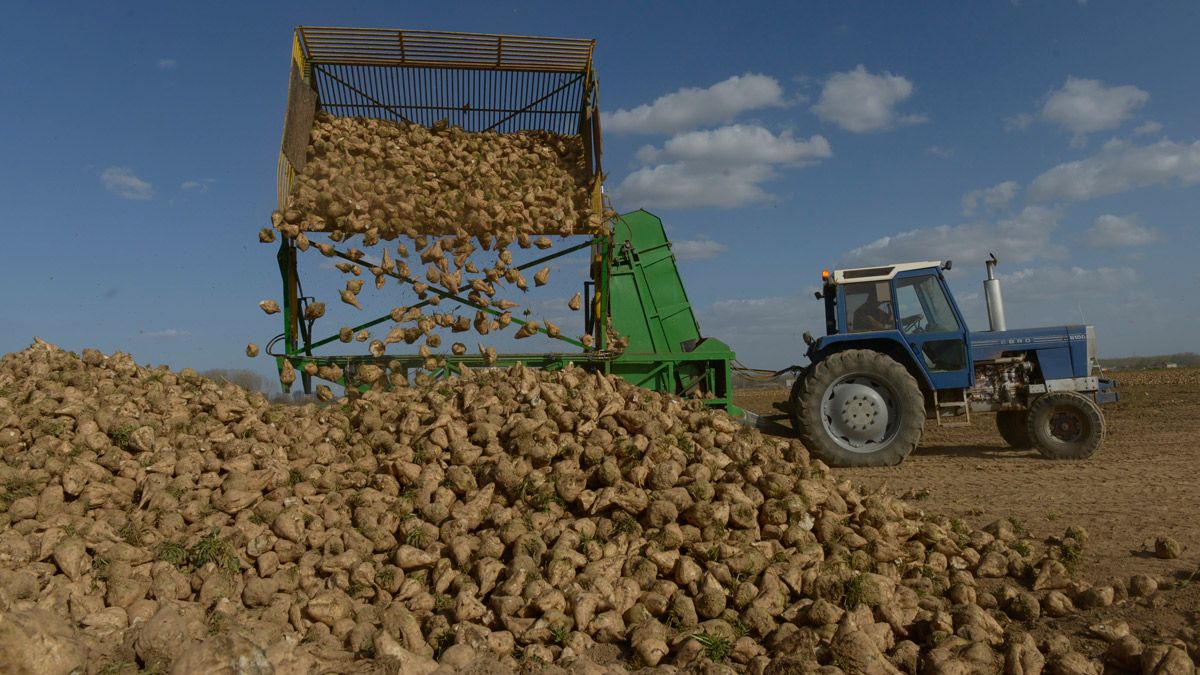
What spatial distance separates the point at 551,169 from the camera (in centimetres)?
770

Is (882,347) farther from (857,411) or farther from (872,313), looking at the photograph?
(857,411)

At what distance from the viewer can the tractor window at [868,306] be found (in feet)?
25.9

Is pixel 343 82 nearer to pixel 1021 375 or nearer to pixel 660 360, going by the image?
pixel 660 360

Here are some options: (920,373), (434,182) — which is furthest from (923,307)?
(434,182)

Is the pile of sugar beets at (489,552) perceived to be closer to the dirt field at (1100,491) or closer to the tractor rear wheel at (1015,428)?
the dirt field at (1100,491)

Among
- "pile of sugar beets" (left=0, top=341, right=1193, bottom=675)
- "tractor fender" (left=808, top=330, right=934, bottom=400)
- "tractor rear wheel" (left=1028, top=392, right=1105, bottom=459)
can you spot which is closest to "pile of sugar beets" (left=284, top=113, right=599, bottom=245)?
"pile of sugar beets" (left=0, top=341, right=1193, bottom=675)

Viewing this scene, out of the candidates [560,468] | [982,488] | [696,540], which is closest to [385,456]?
[560,468]

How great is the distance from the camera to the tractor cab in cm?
782

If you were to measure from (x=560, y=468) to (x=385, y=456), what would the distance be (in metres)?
1.15

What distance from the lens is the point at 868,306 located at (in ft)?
26.1

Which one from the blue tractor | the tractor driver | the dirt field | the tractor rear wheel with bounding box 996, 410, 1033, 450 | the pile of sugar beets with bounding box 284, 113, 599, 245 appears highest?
the pile of sugar beets with bounding box 284, 113, 599, 245

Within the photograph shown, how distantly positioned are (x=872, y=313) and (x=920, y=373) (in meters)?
0.76

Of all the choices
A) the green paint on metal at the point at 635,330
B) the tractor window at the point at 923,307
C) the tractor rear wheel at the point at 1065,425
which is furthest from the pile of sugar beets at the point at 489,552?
the tractor rear wheel at the point at 1065,425

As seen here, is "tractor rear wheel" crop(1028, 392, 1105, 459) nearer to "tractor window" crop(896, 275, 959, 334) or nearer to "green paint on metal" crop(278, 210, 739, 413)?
"tractor window" crop(896, 275, 959, 334)
